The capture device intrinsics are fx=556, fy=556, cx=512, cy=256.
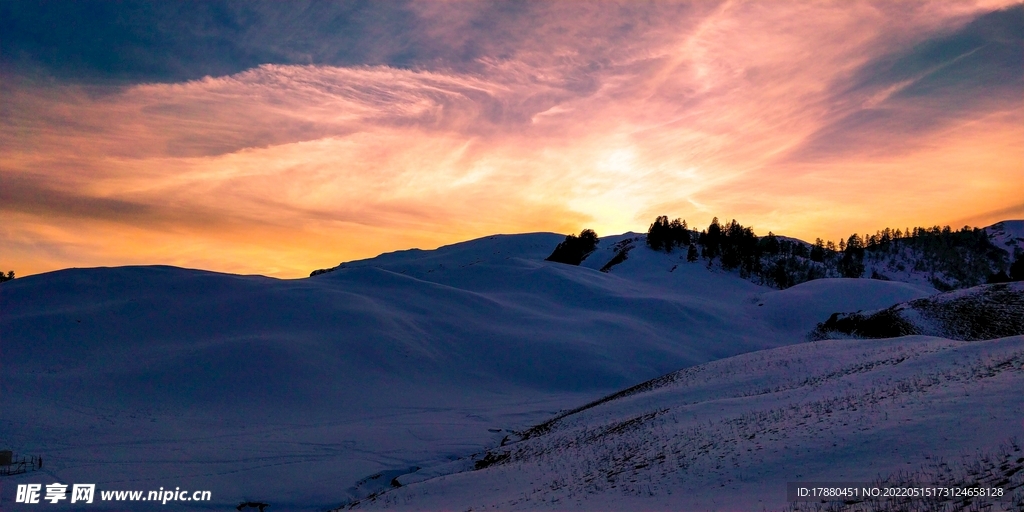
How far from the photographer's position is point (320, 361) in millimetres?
49406

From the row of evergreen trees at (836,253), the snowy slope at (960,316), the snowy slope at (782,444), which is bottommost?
the snowy slope at (782,444)

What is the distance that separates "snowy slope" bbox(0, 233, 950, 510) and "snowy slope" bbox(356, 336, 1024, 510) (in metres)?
8.96

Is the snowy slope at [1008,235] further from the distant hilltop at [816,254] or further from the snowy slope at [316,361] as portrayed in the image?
the snowy slope at [316,361]

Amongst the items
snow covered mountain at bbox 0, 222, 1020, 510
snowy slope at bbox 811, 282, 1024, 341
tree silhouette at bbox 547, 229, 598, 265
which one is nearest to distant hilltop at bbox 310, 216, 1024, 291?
tree silhouette at bbox 547, 229, 598, 265

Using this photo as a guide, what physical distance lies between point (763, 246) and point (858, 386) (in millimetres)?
102261

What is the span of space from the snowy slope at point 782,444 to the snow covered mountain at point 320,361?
25.1 feet

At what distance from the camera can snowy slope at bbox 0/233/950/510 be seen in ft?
97.3

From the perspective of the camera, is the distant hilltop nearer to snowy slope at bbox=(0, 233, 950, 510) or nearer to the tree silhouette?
the tree silhouette

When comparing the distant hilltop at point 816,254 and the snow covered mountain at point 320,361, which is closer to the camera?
the snow covered mountain at point 320,361

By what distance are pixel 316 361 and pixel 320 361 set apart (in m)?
0.38

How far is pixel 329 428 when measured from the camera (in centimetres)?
3734

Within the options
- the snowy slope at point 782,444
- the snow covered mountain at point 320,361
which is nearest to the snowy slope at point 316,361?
the snow covered mountain at point 320,361

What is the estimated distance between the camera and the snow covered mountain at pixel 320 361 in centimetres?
2939

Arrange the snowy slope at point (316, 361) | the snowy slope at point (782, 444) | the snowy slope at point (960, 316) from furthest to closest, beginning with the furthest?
the snowy slope at point (960, 316) < the snowy slope at point (316, 361) < the snowy slope at point (782, 444)
